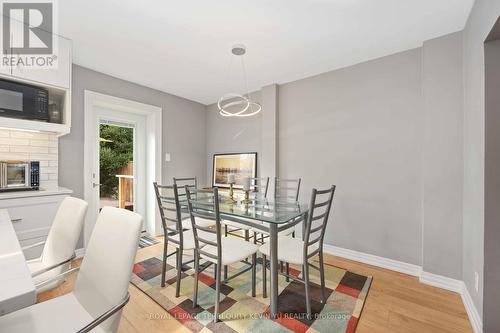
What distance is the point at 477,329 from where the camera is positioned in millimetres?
1588

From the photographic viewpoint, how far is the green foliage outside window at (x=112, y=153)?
3341 millimetres

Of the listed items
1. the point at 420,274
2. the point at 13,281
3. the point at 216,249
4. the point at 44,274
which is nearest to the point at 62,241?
the point at 44,274

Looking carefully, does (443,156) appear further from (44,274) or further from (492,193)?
(44,274)

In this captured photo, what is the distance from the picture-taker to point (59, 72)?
2184 mm

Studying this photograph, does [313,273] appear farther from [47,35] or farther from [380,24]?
[47,35]

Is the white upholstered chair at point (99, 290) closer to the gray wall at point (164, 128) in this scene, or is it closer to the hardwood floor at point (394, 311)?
the hardwood floor at point (394, 311)

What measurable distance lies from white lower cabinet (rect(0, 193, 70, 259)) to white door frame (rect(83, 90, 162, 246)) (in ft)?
2.60

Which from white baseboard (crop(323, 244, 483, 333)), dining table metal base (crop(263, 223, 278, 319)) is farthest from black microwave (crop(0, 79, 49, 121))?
white baseboard (crop(323, 244, 483, 333))

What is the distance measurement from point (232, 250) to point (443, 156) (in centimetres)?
216

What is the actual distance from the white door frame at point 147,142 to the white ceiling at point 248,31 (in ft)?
1.37

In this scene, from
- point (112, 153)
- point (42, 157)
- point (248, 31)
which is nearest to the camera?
point (248, 31)

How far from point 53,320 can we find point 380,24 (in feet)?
9.95

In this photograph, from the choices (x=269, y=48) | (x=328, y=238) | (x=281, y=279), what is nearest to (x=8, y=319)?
(x=281, y=279)

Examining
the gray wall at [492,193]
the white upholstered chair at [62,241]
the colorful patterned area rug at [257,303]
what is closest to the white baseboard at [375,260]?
the colorful patterned area rug at [257,303]
